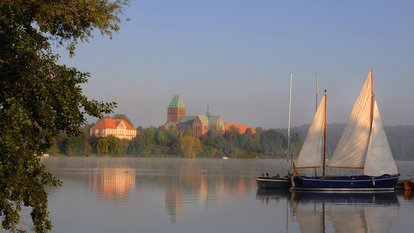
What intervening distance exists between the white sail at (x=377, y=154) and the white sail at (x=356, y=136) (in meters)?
0.79

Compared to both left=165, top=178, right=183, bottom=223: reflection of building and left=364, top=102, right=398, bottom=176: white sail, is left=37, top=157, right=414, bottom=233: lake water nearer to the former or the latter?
left=165, top=178, right=183, bottom=223: reflection of building

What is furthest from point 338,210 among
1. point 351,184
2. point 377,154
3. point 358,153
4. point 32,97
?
point 32,97

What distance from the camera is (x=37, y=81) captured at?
55.1ft

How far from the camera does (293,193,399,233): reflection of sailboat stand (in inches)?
1467

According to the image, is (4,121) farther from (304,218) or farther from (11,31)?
(304,218)

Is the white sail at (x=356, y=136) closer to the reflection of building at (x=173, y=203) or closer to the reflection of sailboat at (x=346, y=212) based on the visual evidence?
the reflection of sailboat at (x=346, y=212)

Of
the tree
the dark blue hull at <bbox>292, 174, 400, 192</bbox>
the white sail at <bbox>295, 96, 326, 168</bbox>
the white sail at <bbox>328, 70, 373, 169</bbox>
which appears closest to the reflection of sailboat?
the dark blue hull at <bbox>292, 174, 400, 192</bbox>

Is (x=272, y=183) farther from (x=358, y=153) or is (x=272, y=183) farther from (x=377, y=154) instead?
(x=377, y=154)

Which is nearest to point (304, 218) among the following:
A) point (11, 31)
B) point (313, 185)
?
point (313, 185)

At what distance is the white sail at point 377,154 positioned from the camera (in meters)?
62.9

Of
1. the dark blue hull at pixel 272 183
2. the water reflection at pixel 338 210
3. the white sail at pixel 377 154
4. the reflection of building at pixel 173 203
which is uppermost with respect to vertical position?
the white sail at pixel 377 154

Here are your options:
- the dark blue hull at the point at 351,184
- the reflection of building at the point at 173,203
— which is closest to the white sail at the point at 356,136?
the dark blue hull at the point at 351,184

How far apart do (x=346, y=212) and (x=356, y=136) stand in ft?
66.1

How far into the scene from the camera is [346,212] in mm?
45438
